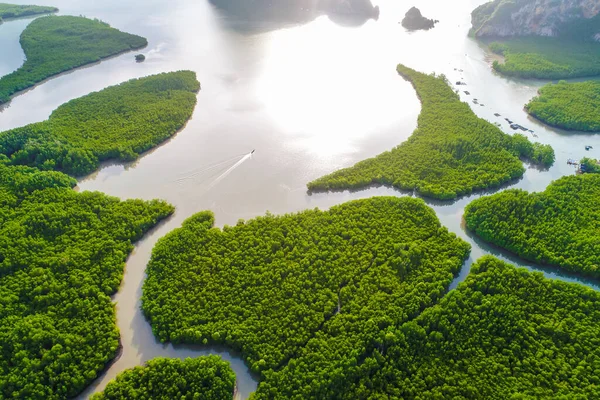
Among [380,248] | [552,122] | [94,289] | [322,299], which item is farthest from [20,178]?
[552,122]

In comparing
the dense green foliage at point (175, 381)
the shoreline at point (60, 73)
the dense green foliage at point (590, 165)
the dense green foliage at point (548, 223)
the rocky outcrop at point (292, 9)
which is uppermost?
the rocky outcrop at point (292, 9)

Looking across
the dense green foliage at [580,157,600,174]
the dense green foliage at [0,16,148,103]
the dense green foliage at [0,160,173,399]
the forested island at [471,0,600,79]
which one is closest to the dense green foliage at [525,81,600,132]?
the forested island at [471,0,600,79]

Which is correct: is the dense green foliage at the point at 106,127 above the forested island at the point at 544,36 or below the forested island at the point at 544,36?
below

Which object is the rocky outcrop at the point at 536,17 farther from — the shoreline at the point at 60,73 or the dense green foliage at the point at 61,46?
the dense green foliage at the point at 61,46

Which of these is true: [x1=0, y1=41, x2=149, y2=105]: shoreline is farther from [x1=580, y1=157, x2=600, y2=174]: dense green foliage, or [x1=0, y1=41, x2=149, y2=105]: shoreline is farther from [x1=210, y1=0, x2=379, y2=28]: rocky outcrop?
[x1=580, y1=157, x2=600, y2=174]: dense green foliage

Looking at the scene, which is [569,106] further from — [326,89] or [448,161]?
[326,89]

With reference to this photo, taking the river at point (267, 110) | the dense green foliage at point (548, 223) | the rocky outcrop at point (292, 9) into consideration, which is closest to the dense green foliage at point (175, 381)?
the river at point (267, 110)
